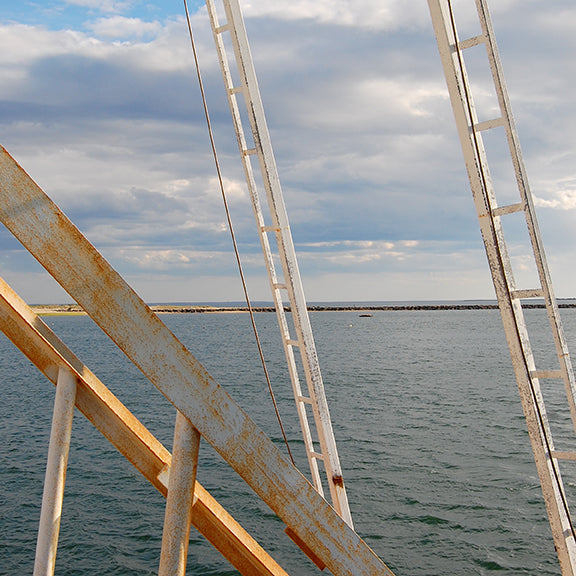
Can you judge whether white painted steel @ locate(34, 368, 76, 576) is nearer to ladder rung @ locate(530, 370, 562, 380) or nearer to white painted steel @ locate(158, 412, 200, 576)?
white painted steel @ locate(158, 412, 200, 576)

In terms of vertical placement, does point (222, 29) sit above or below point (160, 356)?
above

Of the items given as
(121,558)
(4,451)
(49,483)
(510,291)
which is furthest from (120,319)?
(4,451)

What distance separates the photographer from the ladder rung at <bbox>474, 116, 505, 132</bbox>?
371 centimetres

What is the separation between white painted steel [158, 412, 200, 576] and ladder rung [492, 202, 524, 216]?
2646 mm

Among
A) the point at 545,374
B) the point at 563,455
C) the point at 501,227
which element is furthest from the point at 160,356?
the point at 563,455

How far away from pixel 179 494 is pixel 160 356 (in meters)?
0.54

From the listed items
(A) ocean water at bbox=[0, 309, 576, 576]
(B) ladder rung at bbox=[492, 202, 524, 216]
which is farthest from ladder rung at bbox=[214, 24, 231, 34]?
(A) ocean water at bbox=[0, 309, 576, 576]

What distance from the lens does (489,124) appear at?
12.3ft

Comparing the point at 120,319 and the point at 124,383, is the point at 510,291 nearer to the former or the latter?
the point at 120,319

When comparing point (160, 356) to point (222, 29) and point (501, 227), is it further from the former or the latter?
point (222, 29)

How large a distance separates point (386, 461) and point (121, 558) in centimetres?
1049

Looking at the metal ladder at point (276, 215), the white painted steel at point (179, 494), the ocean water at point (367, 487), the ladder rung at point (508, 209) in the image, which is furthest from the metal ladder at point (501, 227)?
the ocean water at point (367, 487)

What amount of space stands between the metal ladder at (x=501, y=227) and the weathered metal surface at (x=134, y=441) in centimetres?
217

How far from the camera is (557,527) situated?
4117 mm
